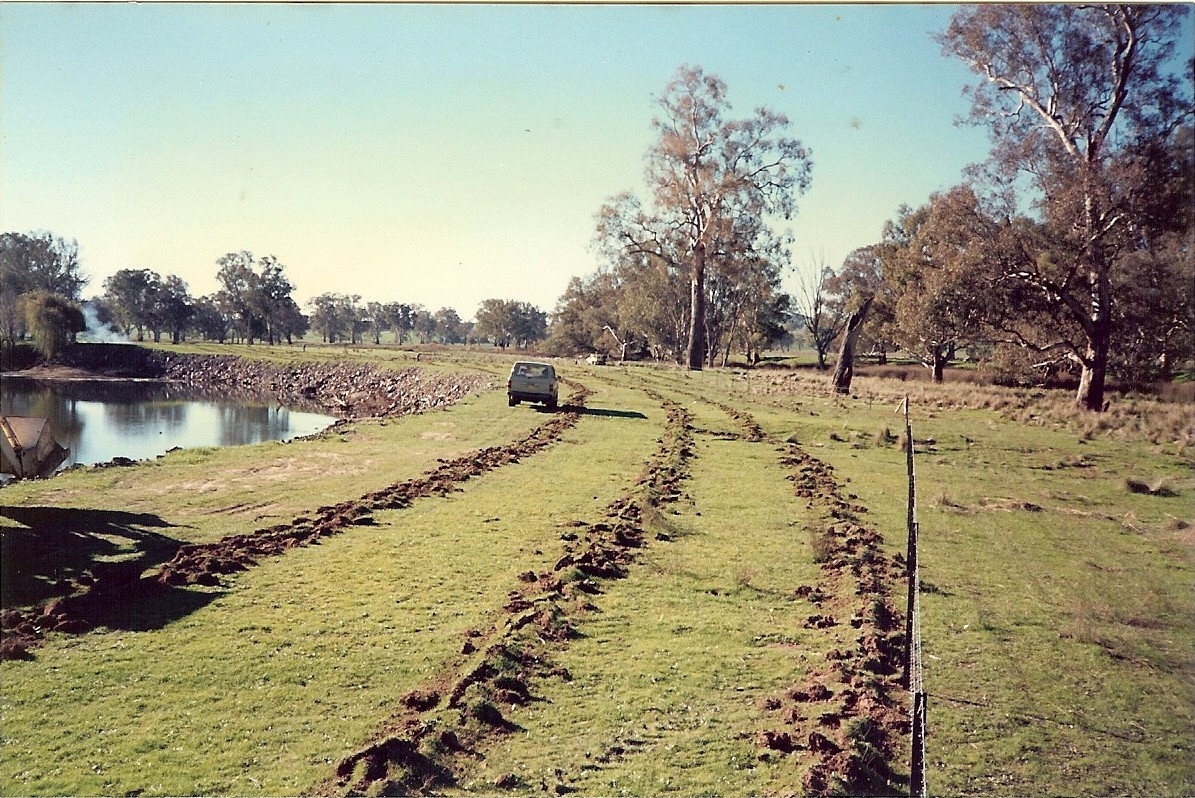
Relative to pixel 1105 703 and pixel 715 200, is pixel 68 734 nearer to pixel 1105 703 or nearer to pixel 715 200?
pixel 1105 703

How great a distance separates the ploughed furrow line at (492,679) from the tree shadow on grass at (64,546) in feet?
12.2

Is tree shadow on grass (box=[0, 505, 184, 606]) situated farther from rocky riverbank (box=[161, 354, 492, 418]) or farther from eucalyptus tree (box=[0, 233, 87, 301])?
rocky riverbank (box=[161, 354, 492, 418])

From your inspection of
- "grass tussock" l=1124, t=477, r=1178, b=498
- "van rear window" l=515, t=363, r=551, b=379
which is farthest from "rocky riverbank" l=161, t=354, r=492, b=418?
"grass tussock" l=1124, t=477, r=1178, b=498

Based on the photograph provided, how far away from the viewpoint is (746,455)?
20.6 meters

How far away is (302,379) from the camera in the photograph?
62062 millimetres

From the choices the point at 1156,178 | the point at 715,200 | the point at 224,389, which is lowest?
the point at 224,389

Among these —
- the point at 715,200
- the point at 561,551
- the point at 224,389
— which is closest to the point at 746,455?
the point at 561,551

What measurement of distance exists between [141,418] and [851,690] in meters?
38.2

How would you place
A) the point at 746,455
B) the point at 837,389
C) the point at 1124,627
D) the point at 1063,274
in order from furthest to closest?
1. the point at 837,389
2. the point at 1063,274
3. the point at 746,455
4. the point at 1124,627

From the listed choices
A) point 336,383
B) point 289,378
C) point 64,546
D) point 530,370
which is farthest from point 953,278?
point 289,378

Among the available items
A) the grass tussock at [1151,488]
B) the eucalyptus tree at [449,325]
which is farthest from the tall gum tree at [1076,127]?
the eucalyptus tree at [449,325]

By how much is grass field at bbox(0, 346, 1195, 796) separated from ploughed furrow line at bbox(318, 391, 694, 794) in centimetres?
3

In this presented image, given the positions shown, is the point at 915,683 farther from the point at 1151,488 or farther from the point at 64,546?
the point at 1151,488

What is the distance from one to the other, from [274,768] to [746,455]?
1601 cm
